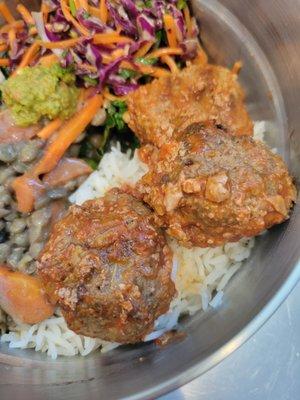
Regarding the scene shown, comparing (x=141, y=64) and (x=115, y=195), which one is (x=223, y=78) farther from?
(x=115, y=195)

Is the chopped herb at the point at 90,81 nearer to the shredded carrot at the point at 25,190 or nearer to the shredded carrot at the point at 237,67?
A: the shredded carrot at the point at 25,190

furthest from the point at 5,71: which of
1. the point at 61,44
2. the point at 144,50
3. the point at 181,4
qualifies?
the point at 181,4

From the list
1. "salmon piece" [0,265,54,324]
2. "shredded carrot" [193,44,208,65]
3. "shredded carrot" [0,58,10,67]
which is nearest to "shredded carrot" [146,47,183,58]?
"shredded carrot" [193,44,208,65]

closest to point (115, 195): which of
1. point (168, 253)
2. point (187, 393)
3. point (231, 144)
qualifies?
point (168, 253)

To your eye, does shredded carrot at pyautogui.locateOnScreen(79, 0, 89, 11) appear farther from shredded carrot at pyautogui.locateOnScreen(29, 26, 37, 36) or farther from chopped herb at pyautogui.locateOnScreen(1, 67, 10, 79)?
chopped herb at pyautogui.locateOnScreen(1, 67, 10, 79)

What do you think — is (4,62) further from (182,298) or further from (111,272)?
(182,298)

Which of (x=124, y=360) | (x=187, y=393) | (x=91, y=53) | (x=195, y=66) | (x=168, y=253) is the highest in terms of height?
(x=195, y=66)

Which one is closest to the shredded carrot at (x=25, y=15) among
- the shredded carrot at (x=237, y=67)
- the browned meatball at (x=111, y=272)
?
the shredded carrot at (x=237, y=67)
